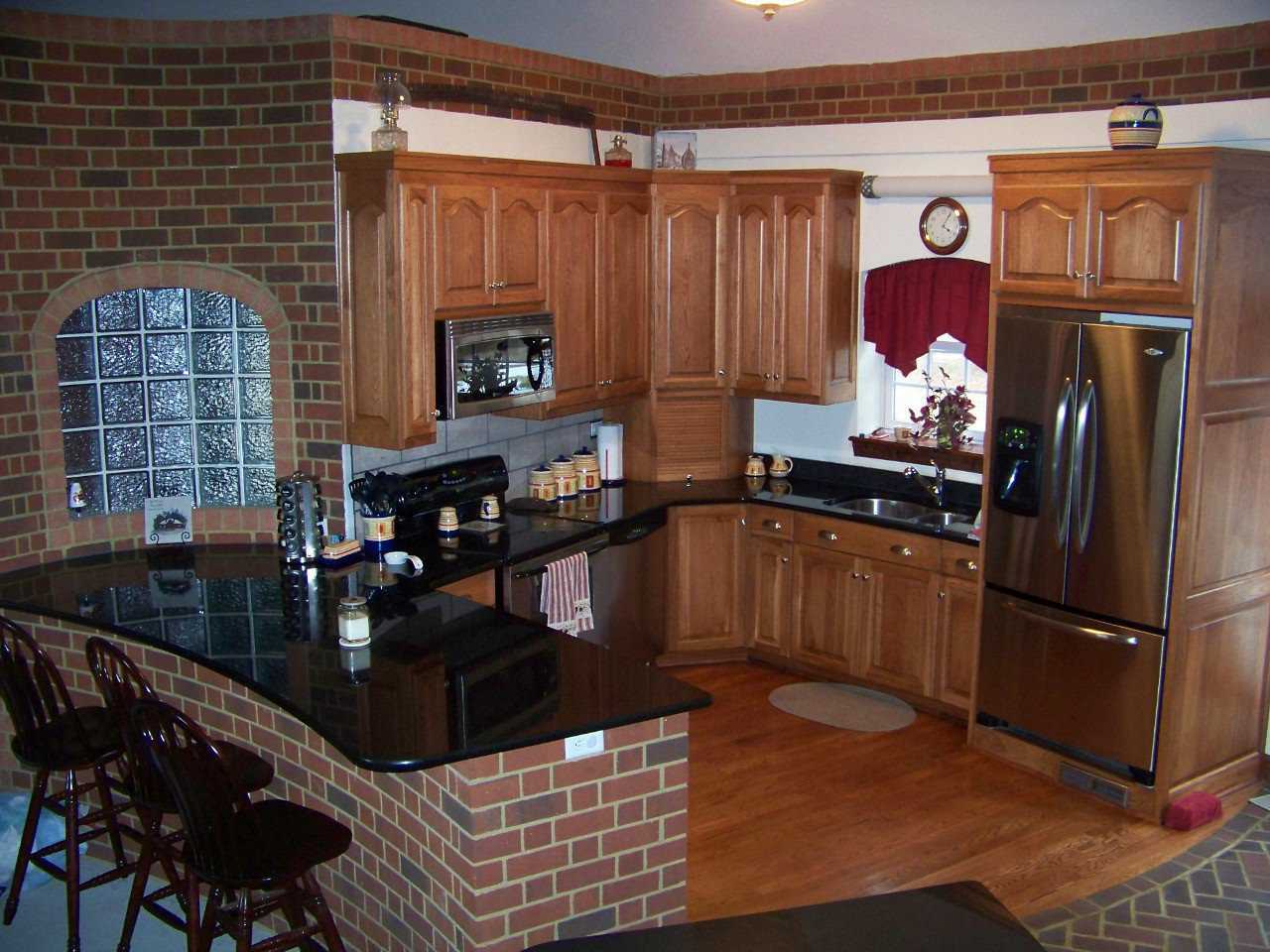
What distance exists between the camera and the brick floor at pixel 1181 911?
3926 mm

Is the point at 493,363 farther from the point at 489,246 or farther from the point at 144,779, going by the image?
the point at 144,779

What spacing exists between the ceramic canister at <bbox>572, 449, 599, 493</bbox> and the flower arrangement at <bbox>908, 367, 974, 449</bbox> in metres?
1.60

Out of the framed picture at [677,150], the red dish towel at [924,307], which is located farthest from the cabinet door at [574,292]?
the red dish towel at [924,307]

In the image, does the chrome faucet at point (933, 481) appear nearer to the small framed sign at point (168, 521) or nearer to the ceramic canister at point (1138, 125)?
the ceramic canister at point (1138, 125)

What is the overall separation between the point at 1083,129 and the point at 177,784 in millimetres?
4462

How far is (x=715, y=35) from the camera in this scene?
210 inches

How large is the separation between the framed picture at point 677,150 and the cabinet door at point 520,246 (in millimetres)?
1170

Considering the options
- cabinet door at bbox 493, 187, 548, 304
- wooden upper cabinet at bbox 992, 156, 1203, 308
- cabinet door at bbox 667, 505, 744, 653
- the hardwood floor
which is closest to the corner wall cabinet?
wooden upper cabinet at bbox 992, 156, 1203, 308

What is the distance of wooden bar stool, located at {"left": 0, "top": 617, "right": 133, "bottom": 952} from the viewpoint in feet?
12.2

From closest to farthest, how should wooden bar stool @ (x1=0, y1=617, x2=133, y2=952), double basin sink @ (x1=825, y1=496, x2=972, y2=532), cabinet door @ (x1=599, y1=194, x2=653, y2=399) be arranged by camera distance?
wooden bar stool @ (x1=0, y1=617, x2=133, y2=952) < double basin sink @ (x1=825, y1=496, x2=972, y2=532) < cabinet door @ (x1=599, y1=194, x2=653, y2=399)

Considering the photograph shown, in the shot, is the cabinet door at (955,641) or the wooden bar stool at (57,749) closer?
the wooden bar stool at (57,749)

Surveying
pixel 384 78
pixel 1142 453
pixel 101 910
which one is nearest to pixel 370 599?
pixel 101 910

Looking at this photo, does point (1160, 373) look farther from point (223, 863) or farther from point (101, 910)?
point (101, 910)

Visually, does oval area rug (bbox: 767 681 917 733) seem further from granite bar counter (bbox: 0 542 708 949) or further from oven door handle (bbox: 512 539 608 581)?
Answer: granite bar counter (bbox: 0 542 708 949)
